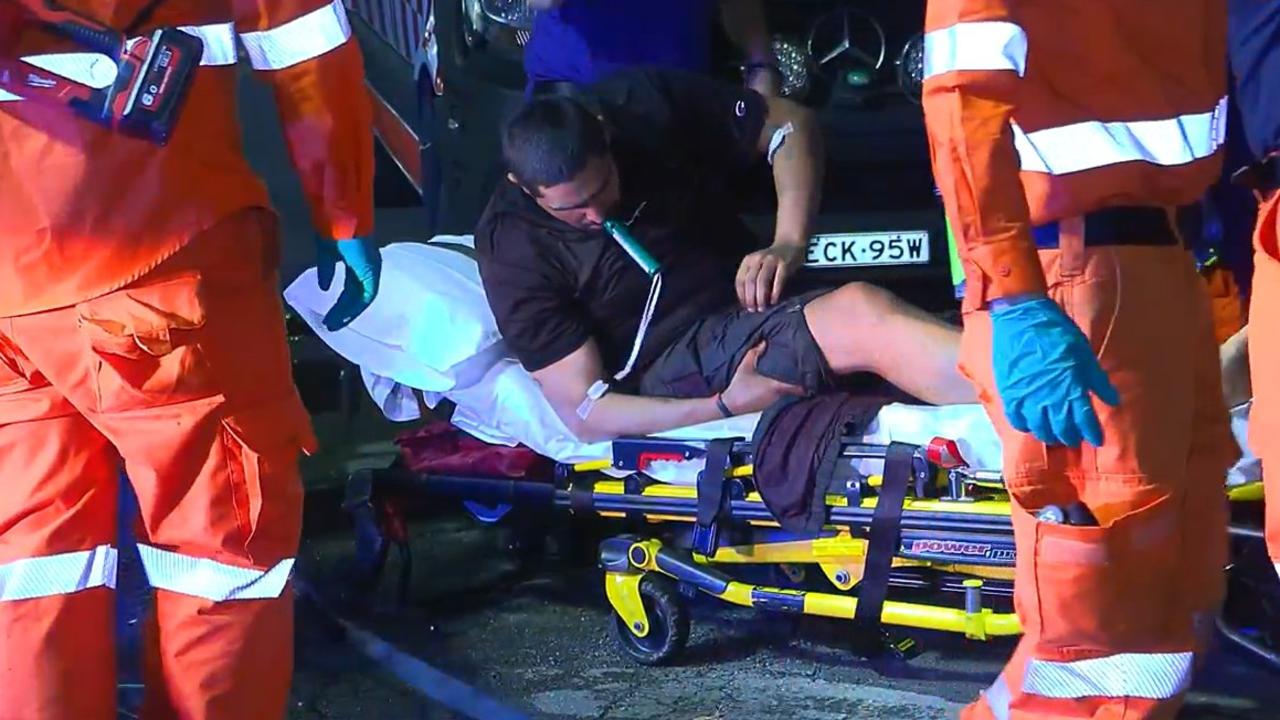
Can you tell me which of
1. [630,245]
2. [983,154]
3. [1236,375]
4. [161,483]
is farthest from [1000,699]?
[630,245]

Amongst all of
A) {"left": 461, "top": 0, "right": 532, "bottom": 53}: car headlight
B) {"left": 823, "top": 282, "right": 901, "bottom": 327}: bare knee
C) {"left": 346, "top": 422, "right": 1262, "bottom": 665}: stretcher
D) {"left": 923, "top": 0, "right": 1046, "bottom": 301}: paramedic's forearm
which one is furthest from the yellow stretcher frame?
{"left": 461, "top": 0, "right": 532, "bottom": 53}: car headlight

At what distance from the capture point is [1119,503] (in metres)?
1.95

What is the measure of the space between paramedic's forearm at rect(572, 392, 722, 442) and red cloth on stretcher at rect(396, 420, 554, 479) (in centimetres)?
18

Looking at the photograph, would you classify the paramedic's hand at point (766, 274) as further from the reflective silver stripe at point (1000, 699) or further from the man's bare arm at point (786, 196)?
the reflective silver stripe at point (1000, 699)

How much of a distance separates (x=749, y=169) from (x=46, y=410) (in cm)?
211

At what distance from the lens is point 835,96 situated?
3.72 metres

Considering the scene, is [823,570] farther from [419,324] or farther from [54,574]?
[54,574]

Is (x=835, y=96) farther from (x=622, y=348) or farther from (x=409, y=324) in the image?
(x=409, y=324)

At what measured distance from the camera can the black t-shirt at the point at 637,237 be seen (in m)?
3.32

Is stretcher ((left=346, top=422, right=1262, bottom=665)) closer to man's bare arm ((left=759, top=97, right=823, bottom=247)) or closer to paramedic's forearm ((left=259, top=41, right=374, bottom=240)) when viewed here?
man's bare arm ((left=759, top=97, right=823, bottom=247))

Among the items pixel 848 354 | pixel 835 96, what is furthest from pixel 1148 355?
pixel 835 96

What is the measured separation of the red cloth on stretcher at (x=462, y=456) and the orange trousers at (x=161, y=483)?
1.39 m

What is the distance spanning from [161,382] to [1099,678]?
1298 millimetres

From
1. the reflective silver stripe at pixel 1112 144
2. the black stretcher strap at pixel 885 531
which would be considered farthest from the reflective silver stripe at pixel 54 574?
the black stretcher strap at pixel 885 531
